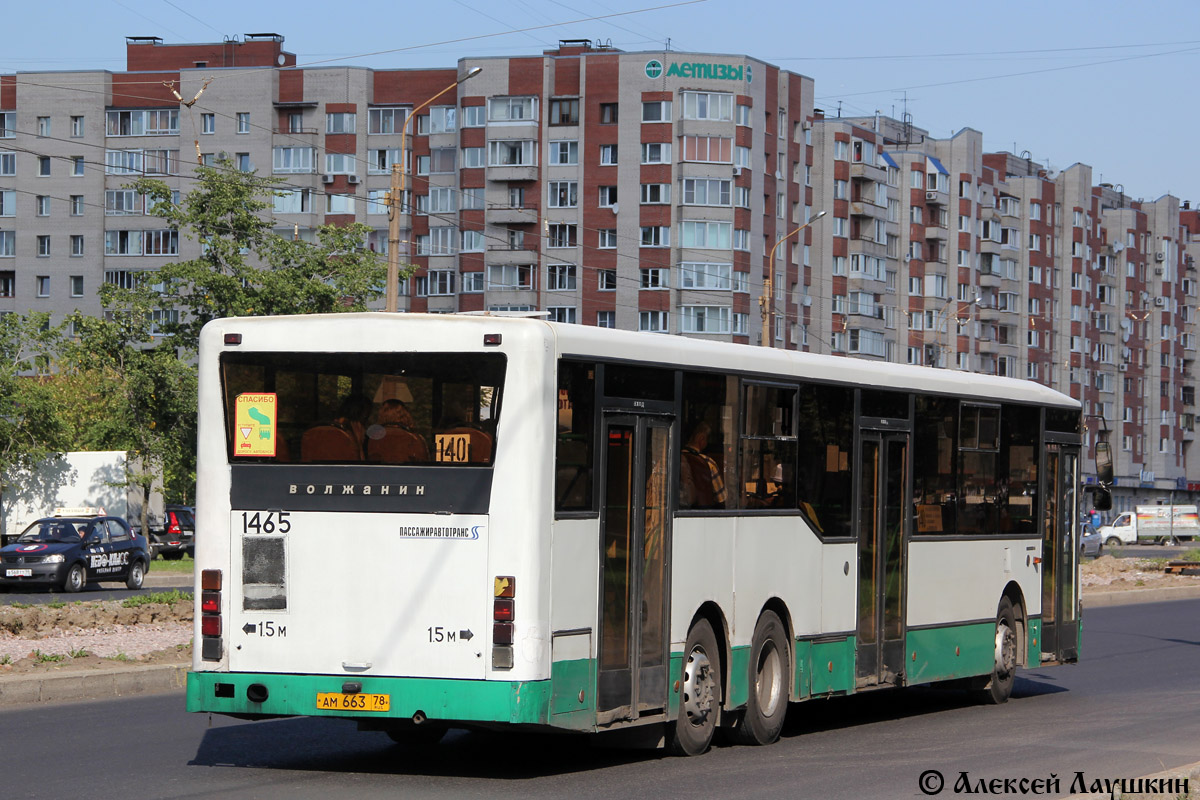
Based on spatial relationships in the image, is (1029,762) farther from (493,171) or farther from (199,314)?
(493,171)

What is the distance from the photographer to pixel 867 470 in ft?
45.9

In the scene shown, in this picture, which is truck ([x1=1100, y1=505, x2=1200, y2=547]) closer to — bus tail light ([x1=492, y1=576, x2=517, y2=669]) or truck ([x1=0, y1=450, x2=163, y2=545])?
truck ([x1=0, y1=450, x2=163, y2=545])

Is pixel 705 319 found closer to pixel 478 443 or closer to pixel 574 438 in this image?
pixel 574 438

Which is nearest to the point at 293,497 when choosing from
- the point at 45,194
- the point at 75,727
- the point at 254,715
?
the point at 254,715

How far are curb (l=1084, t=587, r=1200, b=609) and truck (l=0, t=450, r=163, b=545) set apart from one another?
3373 centimetres

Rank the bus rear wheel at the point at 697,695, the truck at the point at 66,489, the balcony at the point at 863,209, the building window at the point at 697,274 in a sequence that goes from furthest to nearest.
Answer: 1. the balcony at the point at 863,209
2. the building window at the point at 697,274
3. the truck at the point at 66,489
4. the bus rear wheel at the point at 697,695

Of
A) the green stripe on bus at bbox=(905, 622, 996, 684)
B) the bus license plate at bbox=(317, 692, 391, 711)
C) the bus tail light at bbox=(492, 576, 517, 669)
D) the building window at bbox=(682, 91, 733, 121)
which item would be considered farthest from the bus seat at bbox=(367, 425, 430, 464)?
the building window at bbox=(682, 91, 733, 121)

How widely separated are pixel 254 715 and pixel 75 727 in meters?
2.84

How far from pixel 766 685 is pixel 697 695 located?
3.54 feet

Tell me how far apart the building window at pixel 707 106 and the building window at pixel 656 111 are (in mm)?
867

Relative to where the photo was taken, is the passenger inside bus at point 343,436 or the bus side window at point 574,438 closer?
the bus side window at point 574,438

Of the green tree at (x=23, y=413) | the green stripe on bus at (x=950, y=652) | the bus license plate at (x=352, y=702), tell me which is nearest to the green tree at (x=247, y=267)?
the green tree at (x=23, y=413)

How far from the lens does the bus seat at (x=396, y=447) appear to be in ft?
34.3

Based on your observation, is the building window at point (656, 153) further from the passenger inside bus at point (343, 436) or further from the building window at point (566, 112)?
the passenger inside bus at point (343, 436)
